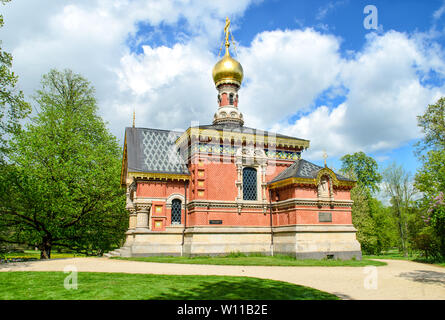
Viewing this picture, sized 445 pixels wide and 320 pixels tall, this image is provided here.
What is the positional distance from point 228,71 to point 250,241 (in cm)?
1484

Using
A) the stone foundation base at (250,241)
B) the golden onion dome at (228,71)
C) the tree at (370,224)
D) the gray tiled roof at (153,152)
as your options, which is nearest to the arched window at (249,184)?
the stone foundation base at (250,241)

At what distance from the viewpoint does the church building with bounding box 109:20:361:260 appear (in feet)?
64.0

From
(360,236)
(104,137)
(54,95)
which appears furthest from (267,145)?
(54,95)

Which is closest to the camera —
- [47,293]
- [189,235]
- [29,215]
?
[47,293]

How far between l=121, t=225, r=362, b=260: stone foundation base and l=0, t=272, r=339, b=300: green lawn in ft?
32.2

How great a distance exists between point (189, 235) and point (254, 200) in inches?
205

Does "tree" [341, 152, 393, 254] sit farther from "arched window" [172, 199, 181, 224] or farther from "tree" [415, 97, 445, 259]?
"arched window" [172, 199, 181, 224]

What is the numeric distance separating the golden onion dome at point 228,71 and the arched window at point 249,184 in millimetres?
9516

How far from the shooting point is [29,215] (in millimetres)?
21531

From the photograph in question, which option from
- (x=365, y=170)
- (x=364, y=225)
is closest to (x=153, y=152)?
(x=364, y=225)

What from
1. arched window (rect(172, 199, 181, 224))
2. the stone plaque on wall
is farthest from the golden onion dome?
the stone plaque on wall

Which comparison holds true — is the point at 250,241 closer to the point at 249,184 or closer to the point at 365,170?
the point at 249,184

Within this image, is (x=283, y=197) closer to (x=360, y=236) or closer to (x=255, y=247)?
(x=255, y=247)
